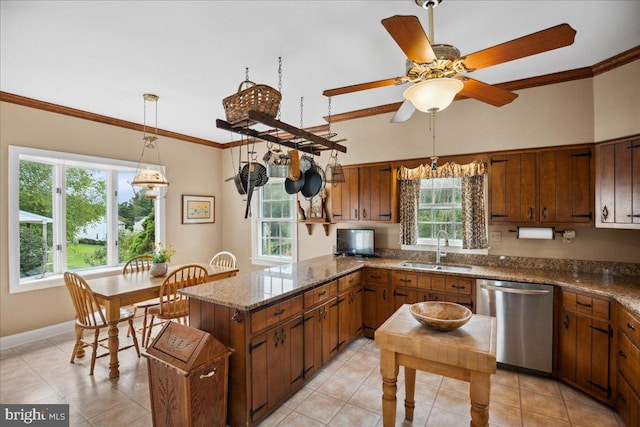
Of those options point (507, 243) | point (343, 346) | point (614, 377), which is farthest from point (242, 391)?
point (507, 243)

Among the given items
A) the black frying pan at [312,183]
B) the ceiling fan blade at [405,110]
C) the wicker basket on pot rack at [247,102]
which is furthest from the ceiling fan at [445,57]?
the black frying pan at [312,183]

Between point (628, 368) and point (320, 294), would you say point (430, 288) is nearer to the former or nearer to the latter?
point (320, 294)

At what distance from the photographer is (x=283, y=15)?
2164mm

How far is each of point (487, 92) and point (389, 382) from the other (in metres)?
1.96

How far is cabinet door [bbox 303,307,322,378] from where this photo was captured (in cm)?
273

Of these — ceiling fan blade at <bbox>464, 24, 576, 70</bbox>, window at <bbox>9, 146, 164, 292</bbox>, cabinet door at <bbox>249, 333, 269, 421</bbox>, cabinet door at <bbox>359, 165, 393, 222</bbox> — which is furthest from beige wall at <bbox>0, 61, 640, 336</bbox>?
ceiling fan blade at <bbox>464, 24, 576, 70</bbox>

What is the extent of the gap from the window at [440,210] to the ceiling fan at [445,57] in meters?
1.78

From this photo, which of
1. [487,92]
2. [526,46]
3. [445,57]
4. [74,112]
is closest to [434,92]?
[445,57]

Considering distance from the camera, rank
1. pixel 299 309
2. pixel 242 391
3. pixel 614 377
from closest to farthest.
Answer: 1. pixel 242 391
2. pixel 614 377
3. pixel 299 309

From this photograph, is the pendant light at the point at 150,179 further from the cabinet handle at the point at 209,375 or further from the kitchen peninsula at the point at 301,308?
the cabinet handle at the point at 209,375

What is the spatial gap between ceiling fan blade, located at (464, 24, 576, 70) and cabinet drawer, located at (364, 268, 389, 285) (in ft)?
7.86

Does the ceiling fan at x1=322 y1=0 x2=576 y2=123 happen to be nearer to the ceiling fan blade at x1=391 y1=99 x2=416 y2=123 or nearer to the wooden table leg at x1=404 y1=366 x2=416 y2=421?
the ceiling fan blade at x1=391 y1=99 x2=416 y2=123

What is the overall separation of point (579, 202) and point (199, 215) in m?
5.36

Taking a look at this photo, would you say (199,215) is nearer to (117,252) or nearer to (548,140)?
(117,252)
